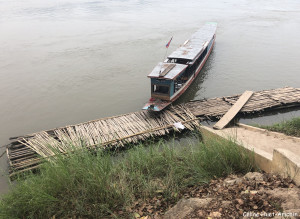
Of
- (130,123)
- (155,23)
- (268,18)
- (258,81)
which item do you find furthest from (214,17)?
(130,123)

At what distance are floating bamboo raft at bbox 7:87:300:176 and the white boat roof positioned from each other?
3573 millimetres

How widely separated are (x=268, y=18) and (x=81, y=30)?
28604mm

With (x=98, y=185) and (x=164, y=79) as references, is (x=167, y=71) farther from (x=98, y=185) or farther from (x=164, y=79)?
(x=98, y=185)

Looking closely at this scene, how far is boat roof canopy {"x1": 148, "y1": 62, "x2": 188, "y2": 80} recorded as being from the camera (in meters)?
12.0

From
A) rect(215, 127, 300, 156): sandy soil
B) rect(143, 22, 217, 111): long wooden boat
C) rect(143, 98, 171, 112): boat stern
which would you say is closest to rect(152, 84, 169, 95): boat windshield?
rect(143, 22, 217, 111): long wooden boat

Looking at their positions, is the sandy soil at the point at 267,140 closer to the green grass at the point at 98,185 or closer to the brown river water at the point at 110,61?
the green grass at the point at 98,185

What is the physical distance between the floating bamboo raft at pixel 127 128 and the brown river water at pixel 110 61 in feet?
2.88

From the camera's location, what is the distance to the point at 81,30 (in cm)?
3047

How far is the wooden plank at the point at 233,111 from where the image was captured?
1090 cm

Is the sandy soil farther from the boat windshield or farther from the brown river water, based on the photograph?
the boat windshield

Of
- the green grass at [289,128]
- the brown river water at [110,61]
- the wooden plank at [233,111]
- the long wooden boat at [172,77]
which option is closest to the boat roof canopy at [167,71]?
the long wooden boat at [172,77]

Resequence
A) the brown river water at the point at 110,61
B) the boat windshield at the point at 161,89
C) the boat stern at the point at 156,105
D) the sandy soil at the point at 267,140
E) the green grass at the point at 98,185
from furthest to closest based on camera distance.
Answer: the brown river water at the point at 110,61, the boat windshield at the point at 161,89, the boat stern at the point at 156,105, the sandy soil at the point at 267,140, the green grass at the point at 98,185

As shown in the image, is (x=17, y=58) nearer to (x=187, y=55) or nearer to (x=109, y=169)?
(x=187, y=55)

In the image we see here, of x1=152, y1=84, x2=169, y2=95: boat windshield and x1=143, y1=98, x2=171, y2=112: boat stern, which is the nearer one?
x1=143, y1=98, x2=171, y2=112: boat stern
